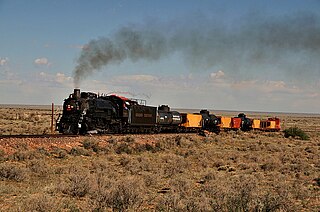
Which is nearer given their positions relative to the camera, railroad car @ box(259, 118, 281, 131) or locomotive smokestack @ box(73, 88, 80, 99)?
locomotive smokestack @ box(73, 88, 80, 99)

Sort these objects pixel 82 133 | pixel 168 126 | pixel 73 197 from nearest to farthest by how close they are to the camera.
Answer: pixel 73 197
pixel 82 133
pixel 168 126

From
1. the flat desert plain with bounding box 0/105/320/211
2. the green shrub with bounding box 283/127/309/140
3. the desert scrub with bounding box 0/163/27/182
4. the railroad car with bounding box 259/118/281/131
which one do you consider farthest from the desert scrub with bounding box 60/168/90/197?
the railroad car with bounding box 259/118/281/131

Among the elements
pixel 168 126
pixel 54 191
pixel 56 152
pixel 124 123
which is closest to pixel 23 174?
pixel 54 191

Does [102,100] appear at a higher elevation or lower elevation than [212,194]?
higher

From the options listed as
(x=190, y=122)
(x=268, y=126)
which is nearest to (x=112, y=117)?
(x=190, y=122)

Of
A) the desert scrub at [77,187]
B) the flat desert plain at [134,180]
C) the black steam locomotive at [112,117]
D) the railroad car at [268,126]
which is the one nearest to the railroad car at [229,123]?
the railroad car at [268,126]

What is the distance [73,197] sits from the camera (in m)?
12.6

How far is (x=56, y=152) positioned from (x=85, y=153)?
1.85 m

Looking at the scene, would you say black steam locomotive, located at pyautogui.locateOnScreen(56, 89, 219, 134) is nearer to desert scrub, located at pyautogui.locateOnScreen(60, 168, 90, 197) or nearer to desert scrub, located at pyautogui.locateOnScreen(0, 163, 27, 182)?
desert scrub, located at pyautogui.locateOnScreen(0, 163, 27, 182)

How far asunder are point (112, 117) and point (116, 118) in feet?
2.82

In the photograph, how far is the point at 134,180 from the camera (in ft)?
46.8

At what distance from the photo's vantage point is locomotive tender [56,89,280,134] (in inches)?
1123

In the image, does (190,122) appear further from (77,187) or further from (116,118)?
(77,187)

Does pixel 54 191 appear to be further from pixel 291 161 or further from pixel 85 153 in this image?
pixel 291 161
